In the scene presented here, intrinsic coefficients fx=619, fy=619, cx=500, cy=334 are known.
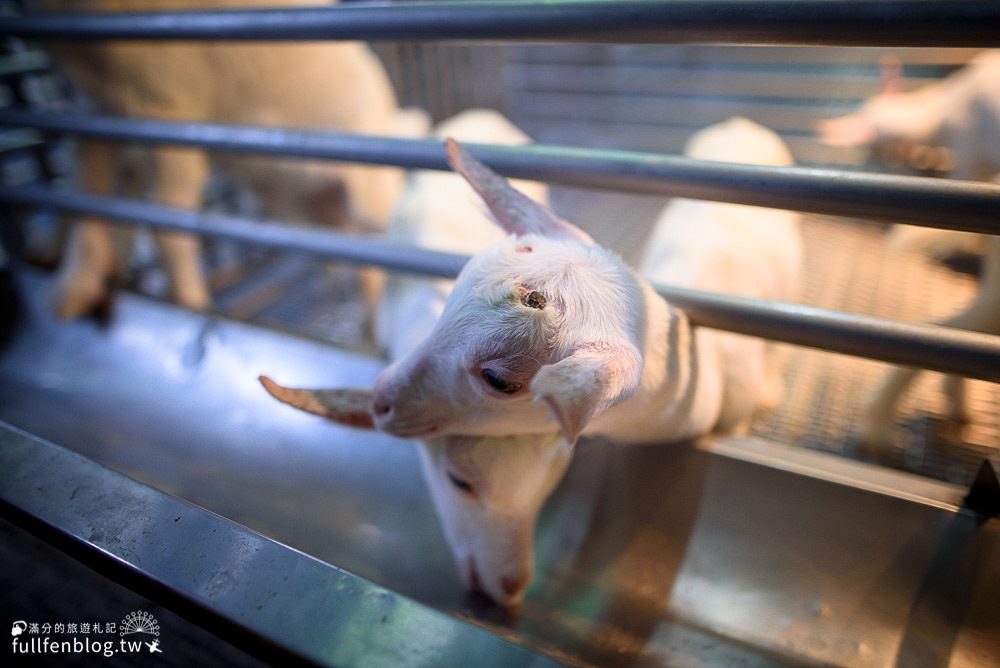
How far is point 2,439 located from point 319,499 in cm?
45

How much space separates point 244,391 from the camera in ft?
4.01

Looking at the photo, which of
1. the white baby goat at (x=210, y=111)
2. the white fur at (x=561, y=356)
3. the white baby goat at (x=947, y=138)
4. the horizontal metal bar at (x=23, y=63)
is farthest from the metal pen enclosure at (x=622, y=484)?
the horizontal metal bar at (x=23, y=63)

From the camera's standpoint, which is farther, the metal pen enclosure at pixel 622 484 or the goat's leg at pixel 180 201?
the goat's leg at pixel 180 201

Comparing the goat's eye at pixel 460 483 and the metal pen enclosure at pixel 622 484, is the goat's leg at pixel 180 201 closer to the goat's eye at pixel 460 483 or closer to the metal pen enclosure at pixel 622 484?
the metal pen enclosure at pixel 622 484

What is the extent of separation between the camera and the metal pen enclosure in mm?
646

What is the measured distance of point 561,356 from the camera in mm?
571

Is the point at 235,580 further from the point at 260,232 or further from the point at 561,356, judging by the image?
the point at 260,232

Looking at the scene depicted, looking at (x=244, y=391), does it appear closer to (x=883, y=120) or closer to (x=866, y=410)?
(x=866, y=410)

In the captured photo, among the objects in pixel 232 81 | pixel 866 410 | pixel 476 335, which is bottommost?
pixel 866 410

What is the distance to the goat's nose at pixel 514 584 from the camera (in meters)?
0.83

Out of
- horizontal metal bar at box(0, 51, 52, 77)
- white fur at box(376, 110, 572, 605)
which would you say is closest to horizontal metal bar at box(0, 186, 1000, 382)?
white fur at box(376, 110, 572, 605)

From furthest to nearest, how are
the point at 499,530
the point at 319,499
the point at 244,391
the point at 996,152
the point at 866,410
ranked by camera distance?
1. the point at 996,152
2. the point at 866,410
3. the point at 244,391
4. the point at 319,499
5. the point at 499,530

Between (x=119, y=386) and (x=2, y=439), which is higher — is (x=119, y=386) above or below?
below

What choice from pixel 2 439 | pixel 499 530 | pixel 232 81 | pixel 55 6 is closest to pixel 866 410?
pixel 499 530
